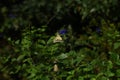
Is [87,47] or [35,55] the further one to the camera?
[87,47]

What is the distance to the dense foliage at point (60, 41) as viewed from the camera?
2.43 metres

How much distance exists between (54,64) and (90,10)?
1.85 meters

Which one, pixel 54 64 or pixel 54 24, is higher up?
pixel 54 24

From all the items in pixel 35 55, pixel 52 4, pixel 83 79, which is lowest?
pixel 83 79

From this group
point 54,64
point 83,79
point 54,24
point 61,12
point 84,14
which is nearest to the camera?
point 83,79

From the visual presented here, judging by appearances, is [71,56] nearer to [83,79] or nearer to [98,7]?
[83,79]

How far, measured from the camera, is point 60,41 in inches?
115

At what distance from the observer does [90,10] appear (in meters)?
4.27

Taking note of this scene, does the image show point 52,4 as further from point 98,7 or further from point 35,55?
point 35,55

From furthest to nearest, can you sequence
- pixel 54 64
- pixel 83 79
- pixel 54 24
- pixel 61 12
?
pixel 54 24 < pixel 61 12 < pixel 54 64 < pixel 83 79

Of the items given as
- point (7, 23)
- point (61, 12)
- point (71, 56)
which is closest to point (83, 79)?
point (71, 56)

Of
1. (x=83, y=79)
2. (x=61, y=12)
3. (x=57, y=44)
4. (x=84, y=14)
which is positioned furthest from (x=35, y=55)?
(x=61, y=12)

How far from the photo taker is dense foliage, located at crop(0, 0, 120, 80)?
7.98 feet

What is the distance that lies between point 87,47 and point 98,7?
44 cm
